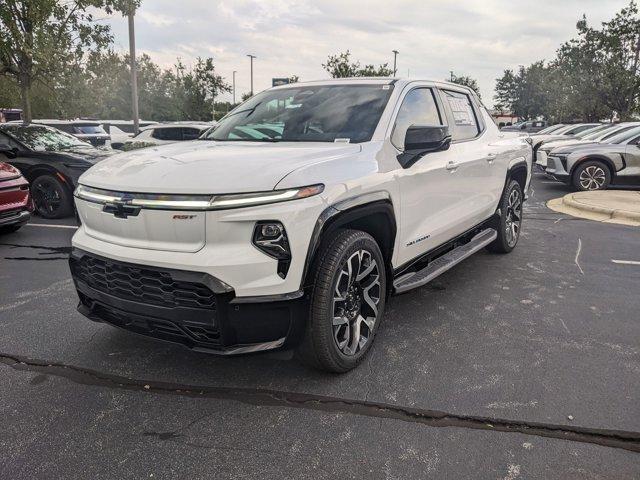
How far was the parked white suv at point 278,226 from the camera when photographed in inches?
101

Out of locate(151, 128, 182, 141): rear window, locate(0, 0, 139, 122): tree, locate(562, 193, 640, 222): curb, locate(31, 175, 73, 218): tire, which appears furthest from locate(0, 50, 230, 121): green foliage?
locate(562, 193, 640, 222): curb

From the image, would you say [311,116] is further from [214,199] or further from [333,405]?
[333,405]

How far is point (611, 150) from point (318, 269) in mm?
10703

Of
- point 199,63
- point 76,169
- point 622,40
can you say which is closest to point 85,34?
point 76,169

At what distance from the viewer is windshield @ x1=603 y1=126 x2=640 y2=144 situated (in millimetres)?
11211

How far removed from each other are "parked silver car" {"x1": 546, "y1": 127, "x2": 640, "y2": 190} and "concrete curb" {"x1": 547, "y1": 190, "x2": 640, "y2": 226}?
0.73m

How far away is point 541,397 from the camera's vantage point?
289 cm

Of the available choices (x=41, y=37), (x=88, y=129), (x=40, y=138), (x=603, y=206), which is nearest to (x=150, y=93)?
(x=88, y=129)

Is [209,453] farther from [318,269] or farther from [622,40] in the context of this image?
[622,40]

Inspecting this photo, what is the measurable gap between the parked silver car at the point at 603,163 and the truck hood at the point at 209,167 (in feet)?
32.4

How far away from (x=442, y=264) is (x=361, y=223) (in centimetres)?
127

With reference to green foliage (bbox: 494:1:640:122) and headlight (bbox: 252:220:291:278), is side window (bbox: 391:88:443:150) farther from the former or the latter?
green foliage (bbox: 494:1:640:122)

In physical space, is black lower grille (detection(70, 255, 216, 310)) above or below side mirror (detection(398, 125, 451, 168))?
below

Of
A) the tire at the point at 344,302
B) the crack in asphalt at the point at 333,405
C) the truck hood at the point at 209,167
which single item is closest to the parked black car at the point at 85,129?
the truck hood at the point at 209,167
